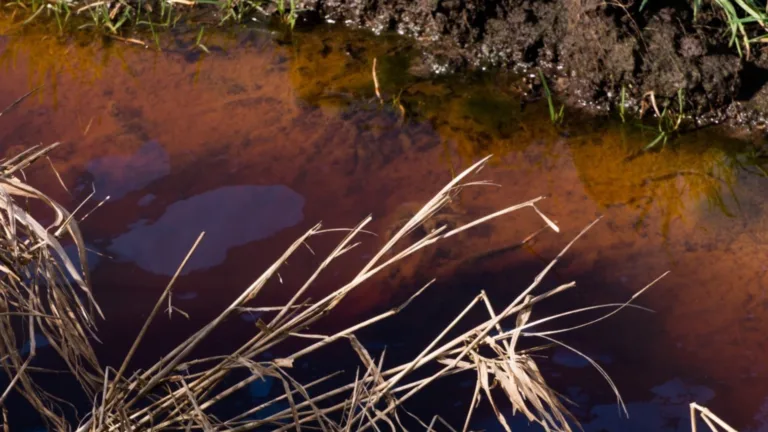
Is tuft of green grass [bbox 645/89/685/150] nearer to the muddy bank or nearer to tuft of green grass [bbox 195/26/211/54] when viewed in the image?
the muddy bank

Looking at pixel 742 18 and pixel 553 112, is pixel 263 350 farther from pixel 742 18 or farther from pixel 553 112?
pixel 742 18

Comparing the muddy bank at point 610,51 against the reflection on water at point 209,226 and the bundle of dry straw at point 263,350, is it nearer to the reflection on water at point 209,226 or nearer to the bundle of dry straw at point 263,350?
the reflection on water at point 209,226

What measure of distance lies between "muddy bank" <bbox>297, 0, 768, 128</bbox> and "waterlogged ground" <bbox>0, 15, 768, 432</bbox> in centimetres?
13

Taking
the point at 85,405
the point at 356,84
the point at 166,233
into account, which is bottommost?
the point at 85,405

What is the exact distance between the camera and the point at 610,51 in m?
2.89

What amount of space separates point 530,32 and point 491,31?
0.47 ft

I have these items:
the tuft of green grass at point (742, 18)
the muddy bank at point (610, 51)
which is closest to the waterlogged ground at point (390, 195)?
the muddy bank at point (610, 51)

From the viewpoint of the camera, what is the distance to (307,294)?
7.30ft

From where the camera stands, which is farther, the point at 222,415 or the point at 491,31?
the point at 491,31

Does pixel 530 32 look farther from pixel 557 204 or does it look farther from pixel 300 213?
pixel 300 213

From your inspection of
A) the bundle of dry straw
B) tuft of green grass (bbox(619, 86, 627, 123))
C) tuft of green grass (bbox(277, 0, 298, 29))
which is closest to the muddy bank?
tuft of green grass (bbox(619, 86, 627, 123))

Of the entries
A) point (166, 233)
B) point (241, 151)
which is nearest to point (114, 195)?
point (166, 233)

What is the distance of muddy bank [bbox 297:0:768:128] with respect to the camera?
9.27 ft

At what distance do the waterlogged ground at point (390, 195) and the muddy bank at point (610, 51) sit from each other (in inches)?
5.0
